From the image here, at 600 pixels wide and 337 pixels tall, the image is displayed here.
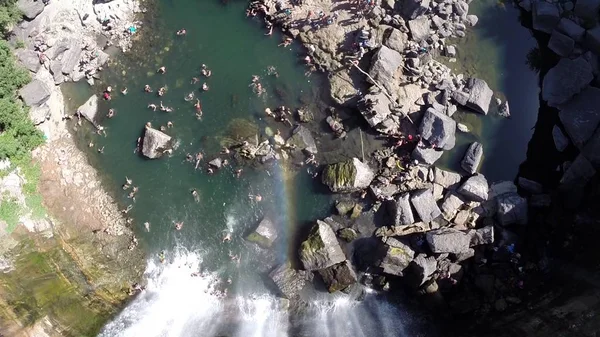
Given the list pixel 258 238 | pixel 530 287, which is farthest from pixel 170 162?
pixel 530 287

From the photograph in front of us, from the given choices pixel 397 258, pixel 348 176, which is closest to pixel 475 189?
pixel 397 258

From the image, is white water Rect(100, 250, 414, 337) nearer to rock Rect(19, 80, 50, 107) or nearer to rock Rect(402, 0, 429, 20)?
rock Rect(19, 80, 50, 107)

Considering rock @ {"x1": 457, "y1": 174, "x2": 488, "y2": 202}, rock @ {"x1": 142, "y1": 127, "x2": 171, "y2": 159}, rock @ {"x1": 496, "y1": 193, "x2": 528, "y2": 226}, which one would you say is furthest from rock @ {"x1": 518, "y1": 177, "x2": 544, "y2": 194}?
rock @ {"x1": 142, "y1": 127, "x2": 171, "y2": 159}

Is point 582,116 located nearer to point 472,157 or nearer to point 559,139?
point 559,139

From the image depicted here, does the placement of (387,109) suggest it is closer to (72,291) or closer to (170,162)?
(170,162)

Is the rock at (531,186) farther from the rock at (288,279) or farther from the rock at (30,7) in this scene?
the rock at (30,7)

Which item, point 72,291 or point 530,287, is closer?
point 72,291
